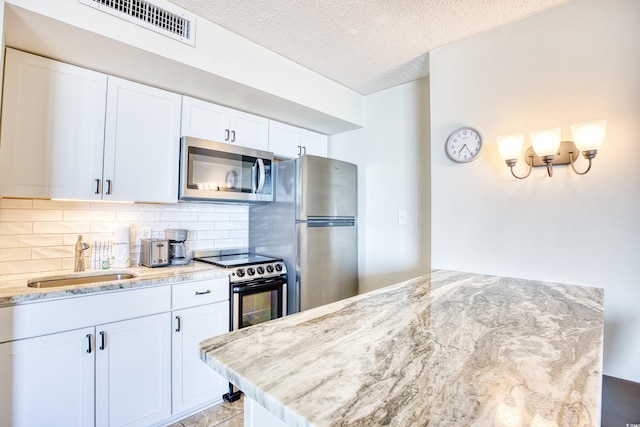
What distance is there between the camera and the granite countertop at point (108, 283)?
1.41 metres

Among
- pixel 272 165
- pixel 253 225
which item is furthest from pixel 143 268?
pixel 272 165

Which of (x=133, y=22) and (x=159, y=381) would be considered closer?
(x=133, y=22)

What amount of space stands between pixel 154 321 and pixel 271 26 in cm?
193

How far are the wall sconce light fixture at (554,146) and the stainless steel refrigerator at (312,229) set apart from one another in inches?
52.2

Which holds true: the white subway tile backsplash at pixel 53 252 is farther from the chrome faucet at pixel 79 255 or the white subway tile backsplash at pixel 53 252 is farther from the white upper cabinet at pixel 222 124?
the white upper cabinet at pixel 222 124

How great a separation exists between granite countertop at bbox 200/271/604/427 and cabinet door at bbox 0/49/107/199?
157 centimetres

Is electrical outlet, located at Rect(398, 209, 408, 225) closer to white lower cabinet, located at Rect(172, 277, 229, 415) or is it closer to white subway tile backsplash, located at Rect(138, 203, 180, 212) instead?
white lower cabinet, located at Rect(172, 277, 229, 415)

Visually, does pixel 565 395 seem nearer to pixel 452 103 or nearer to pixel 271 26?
pixel 452 103

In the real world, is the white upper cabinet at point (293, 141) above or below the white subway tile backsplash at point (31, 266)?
above

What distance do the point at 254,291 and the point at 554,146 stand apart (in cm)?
205

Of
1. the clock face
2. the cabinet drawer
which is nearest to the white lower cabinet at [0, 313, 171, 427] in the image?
the cabinet drawer

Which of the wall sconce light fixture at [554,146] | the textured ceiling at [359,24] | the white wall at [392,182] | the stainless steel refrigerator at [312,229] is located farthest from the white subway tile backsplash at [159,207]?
the wall sconce light fixture at [554,146]

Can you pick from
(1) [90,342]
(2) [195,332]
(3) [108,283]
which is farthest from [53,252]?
(2) [195,332]

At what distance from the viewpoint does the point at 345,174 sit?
112 inches
